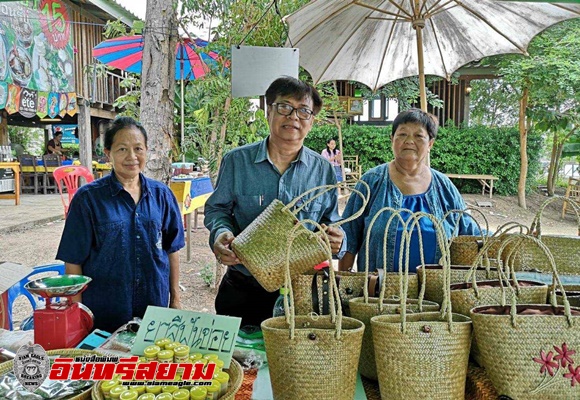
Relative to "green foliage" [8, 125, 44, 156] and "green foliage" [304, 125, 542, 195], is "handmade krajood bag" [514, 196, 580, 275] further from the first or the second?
"green foliage" [8, 125, 44, 156]

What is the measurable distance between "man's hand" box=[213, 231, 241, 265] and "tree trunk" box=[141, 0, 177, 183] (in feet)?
6.30

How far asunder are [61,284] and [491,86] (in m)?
18.0

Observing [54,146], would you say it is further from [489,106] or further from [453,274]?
[489,106]

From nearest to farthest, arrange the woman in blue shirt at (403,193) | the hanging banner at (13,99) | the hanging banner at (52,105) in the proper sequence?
the woman in blue shirt at (403,193) < the hanging banner at (13,99) < the hanging banner at (52,105)

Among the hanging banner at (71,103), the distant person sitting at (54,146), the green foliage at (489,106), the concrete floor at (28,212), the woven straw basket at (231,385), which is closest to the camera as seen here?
the woven straw basket at (231,385)

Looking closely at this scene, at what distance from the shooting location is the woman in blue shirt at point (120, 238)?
6.66 ft

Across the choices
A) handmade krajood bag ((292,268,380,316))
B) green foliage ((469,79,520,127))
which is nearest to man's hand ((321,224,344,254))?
handmade krajood bag ((292,268,380,316))

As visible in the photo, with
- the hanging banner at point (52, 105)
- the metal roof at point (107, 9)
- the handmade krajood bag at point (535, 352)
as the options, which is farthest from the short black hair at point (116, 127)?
the metal roof at point (107, 9)

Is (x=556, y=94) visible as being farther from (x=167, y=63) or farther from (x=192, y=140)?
(x=167, y=63)

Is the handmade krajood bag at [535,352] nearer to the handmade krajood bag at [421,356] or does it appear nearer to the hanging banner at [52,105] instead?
the handmade krajood bag at [421,356]

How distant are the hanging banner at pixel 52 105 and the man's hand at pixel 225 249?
37.3ft

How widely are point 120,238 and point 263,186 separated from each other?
0.70 m

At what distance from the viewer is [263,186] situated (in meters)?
2.08

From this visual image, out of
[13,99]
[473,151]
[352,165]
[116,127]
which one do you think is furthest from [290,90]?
[473,151]
